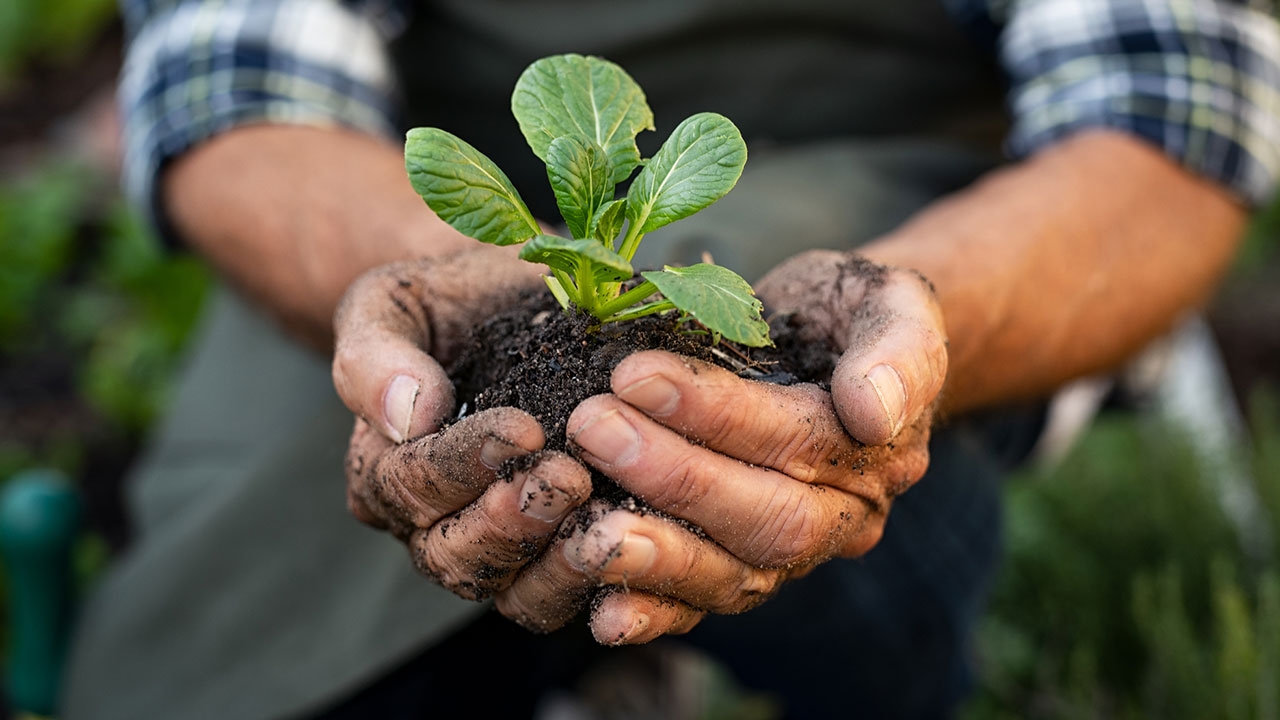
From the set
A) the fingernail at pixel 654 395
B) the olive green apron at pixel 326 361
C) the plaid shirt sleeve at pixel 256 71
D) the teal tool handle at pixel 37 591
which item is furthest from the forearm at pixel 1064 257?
the teal tool handle at pixel 37 591

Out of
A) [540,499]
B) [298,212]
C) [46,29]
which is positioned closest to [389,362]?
[540,499]

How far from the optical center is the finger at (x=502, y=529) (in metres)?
0.99

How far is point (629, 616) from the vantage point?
102cm

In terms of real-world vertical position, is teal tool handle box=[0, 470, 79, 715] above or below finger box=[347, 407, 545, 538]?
below

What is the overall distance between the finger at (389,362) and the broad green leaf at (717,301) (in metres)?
0.28

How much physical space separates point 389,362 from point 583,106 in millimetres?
380

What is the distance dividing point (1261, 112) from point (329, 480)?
1.98 metres

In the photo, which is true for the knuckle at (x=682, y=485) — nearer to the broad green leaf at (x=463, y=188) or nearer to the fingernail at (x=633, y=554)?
the fingernail at (x=633, y=554)

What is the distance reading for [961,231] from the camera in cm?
167

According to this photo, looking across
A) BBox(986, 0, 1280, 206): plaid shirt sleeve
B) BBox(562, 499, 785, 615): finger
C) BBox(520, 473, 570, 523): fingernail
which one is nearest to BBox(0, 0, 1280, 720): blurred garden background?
BBox(986, 0, 1280, 206): plaid shirt sleeve

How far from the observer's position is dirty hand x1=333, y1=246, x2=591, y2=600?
3.27 ft

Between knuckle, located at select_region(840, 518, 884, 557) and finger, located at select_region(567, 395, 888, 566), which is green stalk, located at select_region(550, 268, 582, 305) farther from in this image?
knuckle, located at select_region(840, 518, 884, 557)

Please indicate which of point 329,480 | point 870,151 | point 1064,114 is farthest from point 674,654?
point 1064,114

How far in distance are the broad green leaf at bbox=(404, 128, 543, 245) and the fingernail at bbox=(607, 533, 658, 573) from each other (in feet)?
1.21
